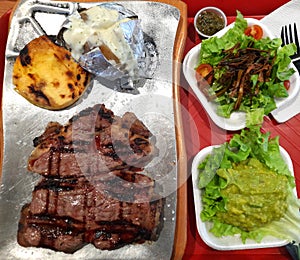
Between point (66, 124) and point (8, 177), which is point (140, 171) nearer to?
point (66, 124)

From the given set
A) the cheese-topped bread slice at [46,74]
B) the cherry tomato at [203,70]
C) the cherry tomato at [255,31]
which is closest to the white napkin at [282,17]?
the cherry tomato at [255,31]

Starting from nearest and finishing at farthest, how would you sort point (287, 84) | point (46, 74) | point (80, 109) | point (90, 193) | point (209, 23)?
point (90, 193) < point (46, 74) < point (80, 109) < point (287, 84) < point (209, 23)

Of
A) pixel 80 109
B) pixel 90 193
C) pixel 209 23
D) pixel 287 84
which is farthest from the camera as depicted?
pixel 209 23

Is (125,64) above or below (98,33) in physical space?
below

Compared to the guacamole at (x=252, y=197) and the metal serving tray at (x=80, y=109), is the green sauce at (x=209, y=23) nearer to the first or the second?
the metal serving tray at (x=80, y=109)

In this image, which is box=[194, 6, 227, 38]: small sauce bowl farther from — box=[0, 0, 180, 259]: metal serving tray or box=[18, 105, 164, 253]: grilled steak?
box=[18, 105, 164, 253]: grilled steak

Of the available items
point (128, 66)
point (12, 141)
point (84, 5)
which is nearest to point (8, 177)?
point (12, 141)

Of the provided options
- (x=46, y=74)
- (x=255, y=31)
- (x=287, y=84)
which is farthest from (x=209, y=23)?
(x=46, y=74)

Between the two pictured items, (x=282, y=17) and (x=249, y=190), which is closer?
(x=249, y=190)

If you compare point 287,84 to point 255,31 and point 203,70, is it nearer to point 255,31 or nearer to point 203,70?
point 255,31
